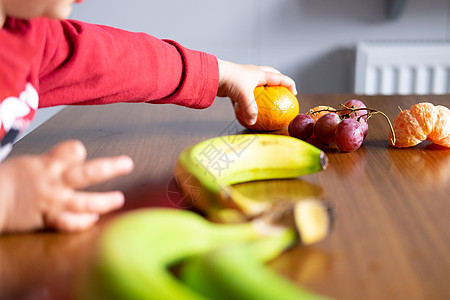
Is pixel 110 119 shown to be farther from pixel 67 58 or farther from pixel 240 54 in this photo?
pixel 240 54

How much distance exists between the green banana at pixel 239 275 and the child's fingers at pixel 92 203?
0.47ft

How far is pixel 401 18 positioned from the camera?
2.08 meters

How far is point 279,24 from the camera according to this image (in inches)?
82.8

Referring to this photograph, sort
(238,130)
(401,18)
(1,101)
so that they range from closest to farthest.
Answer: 1. (1,101)
2. (238,130)
3. (401,18)

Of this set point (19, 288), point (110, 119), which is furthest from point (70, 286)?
point (110, 119)

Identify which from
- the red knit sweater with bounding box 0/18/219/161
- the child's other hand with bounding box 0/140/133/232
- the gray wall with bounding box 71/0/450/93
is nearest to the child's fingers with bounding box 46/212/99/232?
the child's other hand with bounding box 0/140/133/232

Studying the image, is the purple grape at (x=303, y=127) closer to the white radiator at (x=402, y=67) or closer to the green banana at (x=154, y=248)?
the green banana at (x=154, y=248)

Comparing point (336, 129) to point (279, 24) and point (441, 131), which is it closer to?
point (441, 131)

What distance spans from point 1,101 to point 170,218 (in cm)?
37

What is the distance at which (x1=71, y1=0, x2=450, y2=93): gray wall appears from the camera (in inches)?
81.7

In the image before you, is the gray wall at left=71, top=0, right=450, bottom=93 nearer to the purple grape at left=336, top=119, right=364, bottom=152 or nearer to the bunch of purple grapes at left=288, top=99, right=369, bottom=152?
the bunch of purple grapes at left=288, top=99, right=369, bottom=152

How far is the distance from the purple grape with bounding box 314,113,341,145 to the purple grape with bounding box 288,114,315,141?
1.0 inches

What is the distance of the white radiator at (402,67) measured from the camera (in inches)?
81.1

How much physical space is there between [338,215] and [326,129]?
29cm
